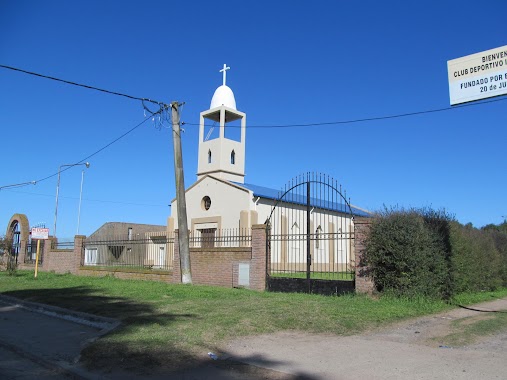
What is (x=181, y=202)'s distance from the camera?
18.6 meters

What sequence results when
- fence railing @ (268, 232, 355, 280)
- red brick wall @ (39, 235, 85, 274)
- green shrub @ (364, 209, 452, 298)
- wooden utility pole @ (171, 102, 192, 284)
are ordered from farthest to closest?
red brick wall @ (39, 235, 85, 274)
wooden utility pole @ (171, 102, 192, 284)
fence railing @ (268, 232, 355, 280)
green shrub @ (364, 209, 452, 298)

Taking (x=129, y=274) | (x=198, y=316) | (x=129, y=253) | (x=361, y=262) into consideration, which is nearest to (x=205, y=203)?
(x=129, y=253)

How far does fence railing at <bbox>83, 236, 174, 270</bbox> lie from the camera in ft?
74.5

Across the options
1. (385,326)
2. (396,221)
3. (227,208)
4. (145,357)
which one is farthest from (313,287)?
(227,208)

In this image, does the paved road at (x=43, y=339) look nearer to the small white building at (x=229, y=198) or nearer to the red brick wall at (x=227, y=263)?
the red brick wall at (x=227, y=263)

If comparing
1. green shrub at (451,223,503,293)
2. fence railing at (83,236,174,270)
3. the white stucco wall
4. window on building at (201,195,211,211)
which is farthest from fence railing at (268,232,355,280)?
window on building at (201,195,211,211)

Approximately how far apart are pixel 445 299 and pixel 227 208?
20410 millimetres

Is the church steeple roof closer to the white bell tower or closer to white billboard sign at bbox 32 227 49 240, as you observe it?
the white bell tower

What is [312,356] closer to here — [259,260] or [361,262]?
[361,262]

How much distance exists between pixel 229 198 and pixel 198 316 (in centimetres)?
2192

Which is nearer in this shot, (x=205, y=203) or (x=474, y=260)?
(x=474, y=260)

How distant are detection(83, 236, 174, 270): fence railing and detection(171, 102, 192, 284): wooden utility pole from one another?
2.93m

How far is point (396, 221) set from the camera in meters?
12.8

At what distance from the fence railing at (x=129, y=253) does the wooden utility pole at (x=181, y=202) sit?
2925 mm
